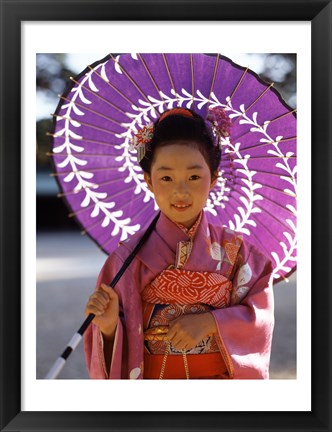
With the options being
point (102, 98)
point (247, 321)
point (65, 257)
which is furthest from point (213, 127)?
point (65, 257)

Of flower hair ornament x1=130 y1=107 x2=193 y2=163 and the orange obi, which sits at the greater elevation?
flower hair ornament x1=130 y1=107 x2=193 y2=163

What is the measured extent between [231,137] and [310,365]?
79 cm

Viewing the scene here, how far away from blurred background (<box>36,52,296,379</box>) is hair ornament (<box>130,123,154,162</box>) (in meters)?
0.27

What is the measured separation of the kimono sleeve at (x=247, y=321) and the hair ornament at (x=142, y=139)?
46 centimetres

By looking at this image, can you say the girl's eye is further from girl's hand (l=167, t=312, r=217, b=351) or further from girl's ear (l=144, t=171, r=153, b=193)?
girl's hand (l=167, t=312, r=217, b=351)

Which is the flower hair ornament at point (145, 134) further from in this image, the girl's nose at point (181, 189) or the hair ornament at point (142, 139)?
the girl's nose at point (181, 189)

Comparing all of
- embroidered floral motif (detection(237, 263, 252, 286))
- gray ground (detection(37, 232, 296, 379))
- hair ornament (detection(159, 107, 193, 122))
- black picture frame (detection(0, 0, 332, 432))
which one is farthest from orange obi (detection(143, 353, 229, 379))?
gray ground (detection(37, 232, 296, 379))

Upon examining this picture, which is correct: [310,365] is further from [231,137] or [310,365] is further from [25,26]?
[25,26]

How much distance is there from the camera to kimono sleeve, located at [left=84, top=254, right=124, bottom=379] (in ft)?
7.37

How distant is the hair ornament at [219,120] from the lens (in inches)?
91.1

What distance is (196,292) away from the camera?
226 centimetres

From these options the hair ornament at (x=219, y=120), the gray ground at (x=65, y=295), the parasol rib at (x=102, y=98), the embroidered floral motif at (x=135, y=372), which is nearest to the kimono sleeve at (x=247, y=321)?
the embroidered floral motif at (x=135, y=372)

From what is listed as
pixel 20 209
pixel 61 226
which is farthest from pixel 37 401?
pixel 61 226

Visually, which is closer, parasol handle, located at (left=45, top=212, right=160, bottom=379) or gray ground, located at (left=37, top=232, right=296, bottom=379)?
parasol handle, located at (left=45, top=212, right=160, bottom=379)
